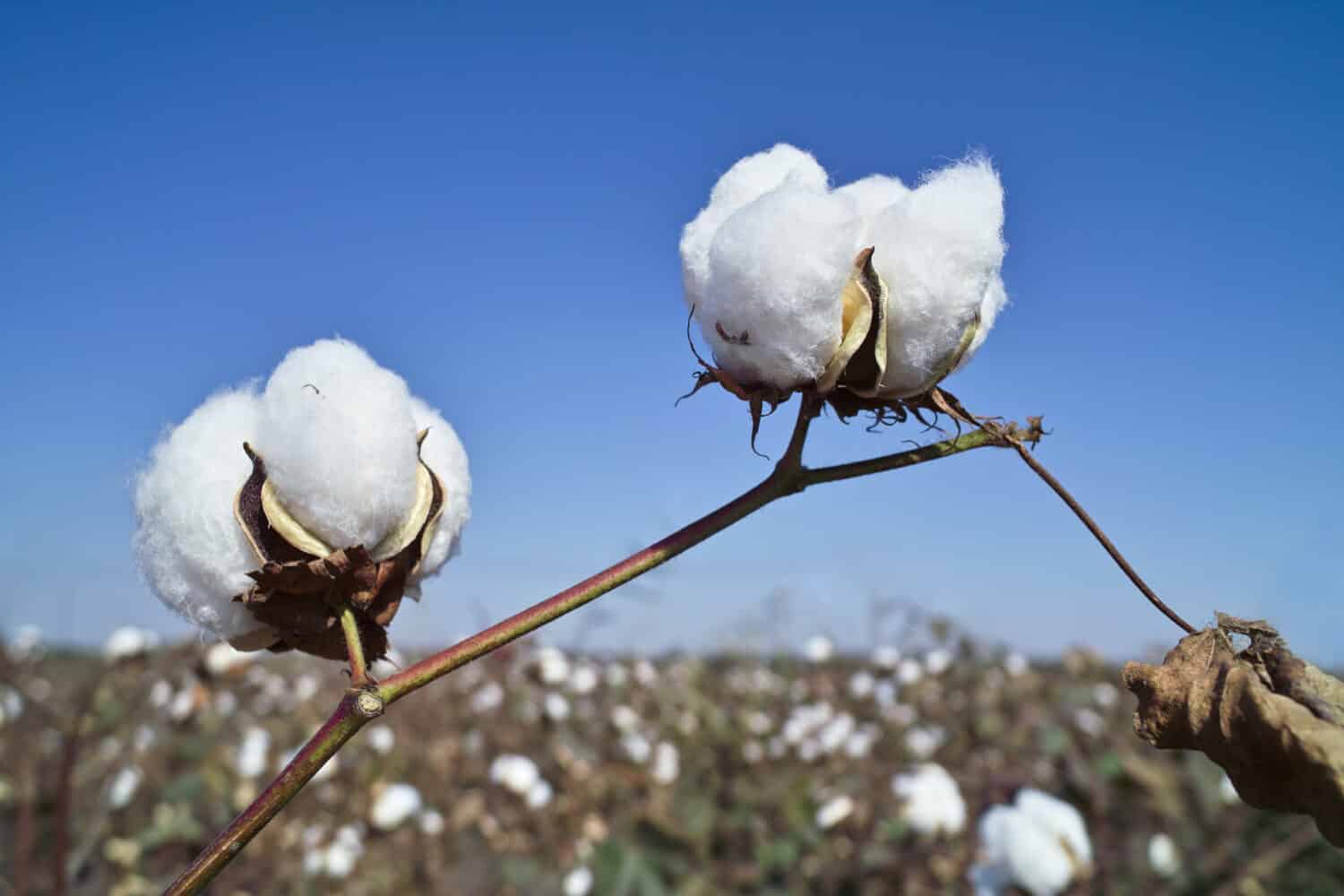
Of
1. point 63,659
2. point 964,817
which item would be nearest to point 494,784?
point 964,817

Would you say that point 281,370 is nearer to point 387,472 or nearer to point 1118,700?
point 387,472

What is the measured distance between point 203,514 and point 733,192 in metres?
0.35

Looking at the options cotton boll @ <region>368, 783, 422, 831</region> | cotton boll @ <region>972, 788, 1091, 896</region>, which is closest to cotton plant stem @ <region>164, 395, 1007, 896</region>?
cotton boll @ <region>972, 788, 1091, 896</region>

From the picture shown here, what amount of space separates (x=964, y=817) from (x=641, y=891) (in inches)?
35.3

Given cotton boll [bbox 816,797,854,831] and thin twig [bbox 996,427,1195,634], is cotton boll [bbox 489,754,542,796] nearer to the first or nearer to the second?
cotton boll [bbox 816,797,854,831]

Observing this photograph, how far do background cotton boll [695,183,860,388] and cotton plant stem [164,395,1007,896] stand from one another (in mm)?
70

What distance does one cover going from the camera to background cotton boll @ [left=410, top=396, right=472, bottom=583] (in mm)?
618

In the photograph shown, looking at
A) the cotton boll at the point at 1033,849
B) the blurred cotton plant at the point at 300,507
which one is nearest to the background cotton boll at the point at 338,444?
the blurred cotton plant at the point at 300,507

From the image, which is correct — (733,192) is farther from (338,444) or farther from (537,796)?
(537,796)

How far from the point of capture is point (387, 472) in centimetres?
56

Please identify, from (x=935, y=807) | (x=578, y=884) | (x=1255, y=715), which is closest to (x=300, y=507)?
(x=1255, y=715)

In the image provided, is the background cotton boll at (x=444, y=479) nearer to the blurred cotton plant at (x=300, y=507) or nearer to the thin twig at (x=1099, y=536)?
the blurred cotton plant at (x=300, y=507)

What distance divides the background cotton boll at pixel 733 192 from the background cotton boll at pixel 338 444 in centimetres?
18

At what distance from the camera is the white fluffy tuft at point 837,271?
54 centimetres
